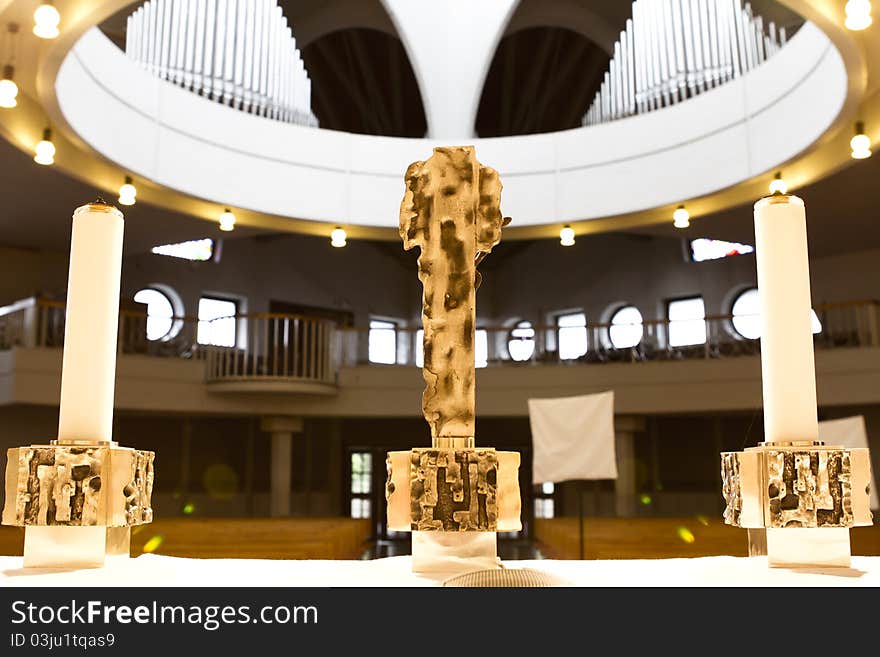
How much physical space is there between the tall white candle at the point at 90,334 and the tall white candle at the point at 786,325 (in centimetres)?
137

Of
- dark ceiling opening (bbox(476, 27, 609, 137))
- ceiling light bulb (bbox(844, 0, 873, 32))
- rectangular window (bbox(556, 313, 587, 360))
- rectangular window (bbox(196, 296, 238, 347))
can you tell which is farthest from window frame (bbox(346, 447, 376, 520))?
ceiling light bulb (bbox(844, 0, 873, 32))

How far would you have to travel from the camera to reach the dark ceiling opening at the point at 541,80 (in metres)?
18.2

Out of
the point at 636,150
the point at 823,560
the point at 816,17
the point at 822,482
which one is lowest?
the point at 823,560

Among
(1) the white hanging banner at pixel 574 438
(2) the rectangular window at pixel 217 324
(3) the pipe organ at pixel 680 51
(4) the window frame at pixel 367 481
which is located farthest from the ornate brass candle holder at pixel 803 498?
(4) the window frame at pixel 367 481

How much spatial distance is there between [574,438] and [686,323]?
10.9m

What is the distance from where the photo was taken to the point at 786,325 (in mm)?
1816

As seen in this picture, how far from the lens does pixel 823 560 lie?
1.76 m

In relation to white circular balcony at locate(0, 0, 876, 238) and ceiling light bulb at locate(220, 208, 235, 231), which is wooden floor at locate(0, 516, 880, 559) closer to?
ceiling light bulb at locate(220, 208, 235, 231)

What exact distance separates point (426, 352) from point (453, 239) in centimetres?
25

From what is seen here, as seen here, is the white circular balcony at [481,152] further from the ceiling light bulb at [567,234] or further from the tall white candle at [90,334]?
the tall white candle at [90,334]

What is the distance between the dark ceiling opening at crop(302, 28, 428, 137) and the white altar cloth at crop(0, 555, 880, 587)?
55.1 ft

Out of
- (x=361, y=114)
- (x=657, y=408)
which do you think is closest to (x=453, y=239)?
(x=657, y=408)
